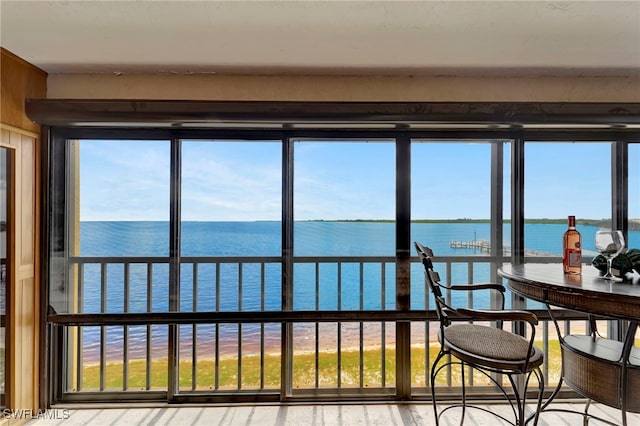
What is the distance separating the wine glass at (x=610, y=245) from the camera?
1737mm

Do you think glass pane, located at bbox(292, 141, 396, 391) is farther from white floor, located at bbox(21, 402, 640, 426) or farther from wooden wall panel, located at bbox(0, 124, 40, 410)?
wooden wall panel, located at bbox(0, 124, 40, 410)

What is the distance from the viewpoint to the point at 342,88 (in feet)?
8.04

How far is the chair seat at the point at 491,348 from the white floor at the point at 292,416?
0.84m

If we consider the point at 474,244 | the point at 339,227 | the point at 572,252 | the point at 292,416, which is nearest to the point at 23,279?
the point at 292,416

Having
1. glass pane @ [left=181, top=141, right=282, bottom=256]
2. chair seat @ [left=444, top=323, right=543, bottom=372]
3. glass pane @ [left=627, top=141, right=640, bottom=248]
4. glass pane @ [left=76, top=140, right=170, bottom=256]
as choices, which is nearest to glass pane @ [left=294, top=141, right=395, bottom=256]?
glass pane @ [left=181, top=141, right=282, bottom=256]

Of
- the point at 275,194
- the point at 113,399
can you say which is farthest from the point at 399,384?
the point at 113,399

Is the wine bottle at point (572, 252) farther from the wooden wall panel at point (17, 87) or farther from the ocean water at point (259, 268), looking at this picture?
the wooden wall panel at point (17, 87)

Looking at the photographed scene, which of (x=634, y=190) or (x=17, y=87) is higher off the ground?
(x=17, y=87)

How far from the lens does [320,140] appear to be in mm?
2566

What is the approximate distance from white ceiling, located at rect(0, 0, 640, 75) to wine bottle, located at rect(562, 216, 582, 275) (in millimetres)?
1059

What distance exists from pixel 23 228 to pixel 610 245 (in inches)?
139

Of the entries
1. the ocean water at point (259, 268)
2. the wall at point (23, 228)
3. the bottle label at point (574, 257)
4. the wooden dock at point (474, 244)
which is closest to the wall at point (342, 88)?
the wall at point (23, 228)

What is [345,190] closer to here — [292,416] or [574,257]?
[574,257]

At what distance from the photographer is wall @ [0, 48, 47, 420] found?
218 centimetres
